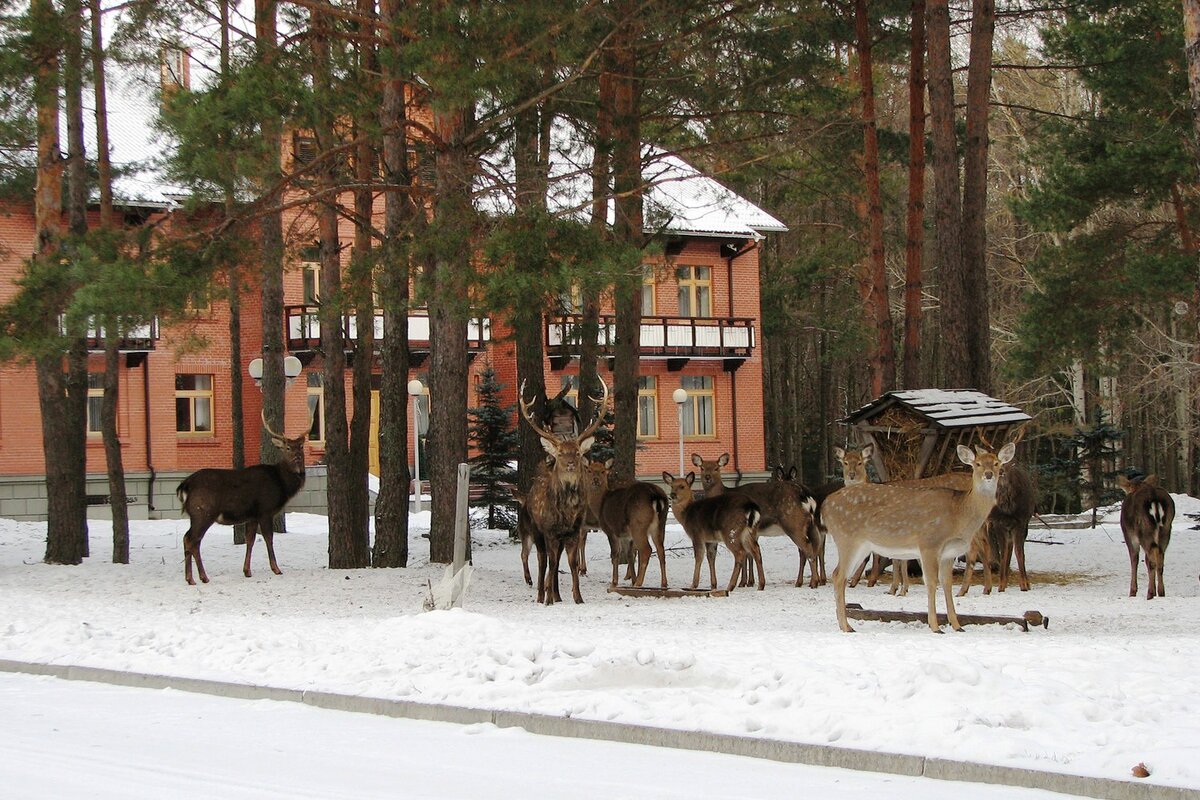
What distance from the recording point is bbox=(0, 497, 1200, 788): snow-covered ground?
27.3 feet

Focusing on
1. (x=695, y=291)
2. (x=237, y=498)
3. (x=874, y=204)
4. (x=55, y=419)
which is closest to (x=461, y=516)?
(x=237, y=498)

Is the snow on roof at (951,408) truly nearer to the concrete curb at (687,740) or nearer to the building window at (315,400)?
the concrete curb at (687,740)

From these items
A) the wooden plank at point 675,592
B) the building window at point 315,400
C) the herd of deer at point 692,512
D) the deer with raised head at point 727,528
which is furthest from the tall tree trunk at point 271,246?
the building window at point 315,400

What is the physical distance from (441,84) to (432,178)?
5923mm

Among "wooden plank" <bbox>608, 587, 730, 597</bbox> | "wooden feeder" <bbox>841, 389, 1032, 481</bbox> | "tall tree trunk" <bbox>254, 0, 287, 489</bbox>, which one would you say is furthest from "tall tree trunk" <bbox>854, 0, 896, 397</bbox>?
"tall tree trunk" <bbox>254, 0, 287, 489</bbox>

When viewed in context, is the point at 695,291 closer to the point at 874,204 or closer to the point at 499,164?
the point at 874,204

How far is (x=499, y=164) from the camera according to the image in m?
21.6

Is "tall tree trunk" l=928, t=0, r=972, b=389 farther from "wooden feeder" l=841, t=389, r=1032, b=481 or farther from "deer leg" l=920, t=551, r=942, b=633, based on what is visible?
"deer leg" l=920, t=551, r=942, b=633

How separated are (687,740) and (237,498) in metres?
12.5

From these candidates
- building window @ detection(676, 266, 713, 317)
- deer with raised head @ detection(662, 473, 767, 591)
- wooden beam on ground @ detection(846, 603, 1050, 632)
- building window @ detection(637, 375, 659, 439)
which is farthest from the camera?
building window @ detection(676, 266, 713, 317)

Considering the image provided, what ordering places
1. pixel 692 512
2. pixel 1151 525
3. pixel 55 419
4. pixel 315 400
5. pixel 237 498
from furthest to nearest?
pixel 315 400, pixel 55 419, pixel 237 498, pixel 692 512, pixel 1151 525

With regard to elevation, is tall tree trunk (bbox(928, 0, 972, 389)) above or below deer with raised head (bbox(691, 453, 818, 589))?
above

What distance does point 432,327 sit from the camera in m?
19.5

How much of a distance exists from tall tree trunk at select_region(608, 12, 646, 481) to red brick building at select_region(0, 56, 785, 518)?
28.4ft
